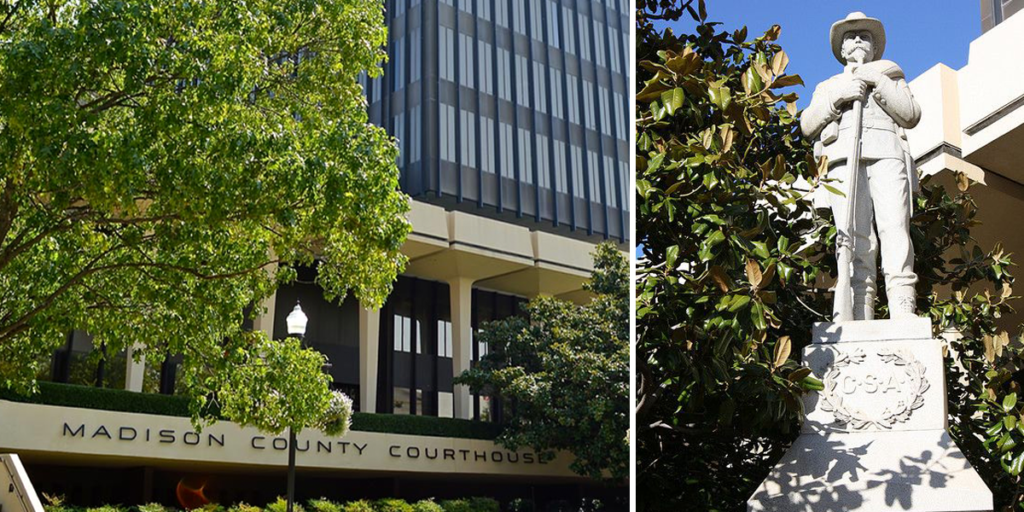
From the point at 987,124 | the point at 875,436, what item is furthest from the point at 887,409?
the point at 987,124

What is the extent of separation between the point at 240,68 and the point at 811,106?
5.43 meters

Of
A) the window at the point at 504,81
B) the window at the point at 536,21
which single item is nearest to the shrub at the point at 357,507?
the window at the point at 504,81

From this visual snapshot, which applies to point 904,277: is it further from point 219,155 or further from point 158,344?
point 158,344

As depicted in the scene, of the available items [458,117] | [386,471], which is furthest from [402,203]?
[458,117]

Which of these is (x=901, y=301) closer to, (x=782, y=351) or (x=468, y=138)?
(x=782, y=351)

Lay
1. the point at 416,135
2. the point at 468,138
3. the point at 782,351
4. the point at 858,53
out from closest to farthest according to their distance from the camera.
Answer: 1. the point at 782,351
2. the point at 858,53
3. the point at 416,135
4. the point at 468,138

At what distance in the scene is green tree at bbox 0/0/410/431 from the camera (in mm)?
8109

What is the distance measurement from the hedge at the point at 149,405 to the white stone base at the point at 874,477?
1731cm

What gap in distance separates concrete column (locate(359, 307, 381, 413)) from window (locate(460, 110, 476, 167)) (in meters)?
6.45

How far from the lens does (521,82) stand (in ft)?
112

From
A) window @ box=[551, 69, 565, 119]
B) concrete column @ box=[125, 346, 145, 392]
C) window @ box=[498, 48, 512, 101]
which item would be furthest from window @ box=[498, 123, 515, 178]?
A: concrete column @ box=[125, 346, 145, 392]

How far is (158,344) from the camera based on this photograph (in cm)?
1098

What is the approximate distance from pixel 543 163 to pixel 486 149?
6.42 ft

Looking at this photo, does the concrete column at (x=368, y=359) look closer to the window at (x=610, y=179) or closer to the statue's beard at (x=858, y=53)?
the window at (x=610, y=179)
